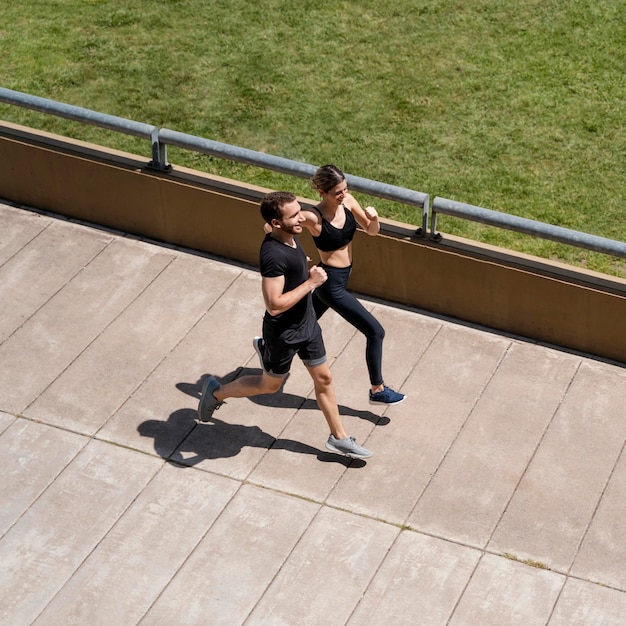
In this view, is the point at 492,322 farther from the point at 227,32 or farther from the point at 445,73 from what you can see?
the point at 227,32

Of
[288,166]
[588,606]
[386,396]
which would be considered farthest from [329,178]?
[588,606]

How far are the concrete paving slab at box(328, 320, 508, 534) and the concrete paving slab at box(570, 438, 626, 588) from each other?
39.3 inches

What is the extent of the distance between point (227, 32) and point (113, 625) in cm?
753

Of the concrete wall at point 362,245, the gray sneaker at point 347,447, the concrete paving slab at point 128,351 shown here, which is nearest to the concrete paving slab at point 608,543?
the concrete wall at point 362,245

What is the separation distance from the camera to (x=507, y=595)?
7840 mm

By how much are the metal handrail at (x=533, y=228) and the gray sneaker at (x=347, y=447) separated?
2.00 meters

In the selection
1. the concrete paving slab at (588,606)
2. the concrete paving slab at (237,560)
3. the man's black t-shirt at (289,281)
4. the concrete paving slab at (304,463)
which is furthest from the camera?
the concrete paving slab at (304,463)

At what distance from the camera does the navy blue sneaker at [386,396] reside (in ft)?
29.9

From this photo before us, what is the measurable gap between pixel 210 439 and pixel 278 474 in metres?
0.63

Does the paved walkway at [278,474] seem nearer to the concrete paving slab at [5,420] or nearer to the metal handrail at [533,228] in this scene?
the concrete paving slab at [5,420]

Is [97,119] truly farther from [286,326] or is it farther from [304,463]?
[304,463]

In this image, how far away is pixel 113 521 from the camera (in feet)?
27.5

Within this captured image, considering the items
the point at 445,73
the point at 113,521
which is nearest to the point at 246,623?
the point at 113,521

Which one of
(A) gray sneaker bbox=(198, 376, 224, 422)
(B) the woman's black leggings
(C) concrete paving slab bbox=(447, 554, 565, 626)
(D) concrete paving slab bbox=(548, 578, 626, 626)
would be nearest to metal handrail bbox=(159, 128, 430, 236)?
(B) the woman's black leggings
